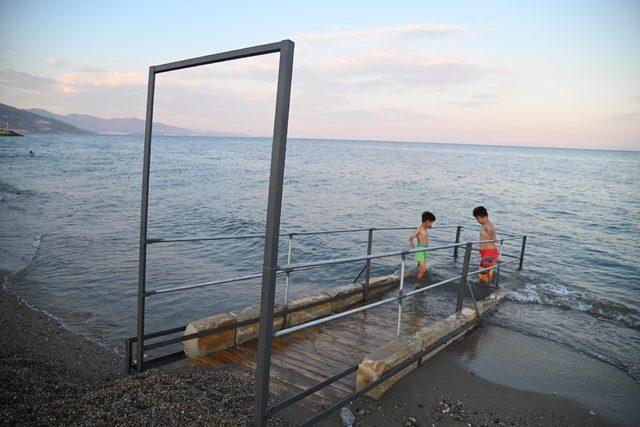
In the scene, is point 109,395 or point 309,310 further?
point 309,310

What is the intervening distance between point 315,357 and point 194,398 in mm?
1504

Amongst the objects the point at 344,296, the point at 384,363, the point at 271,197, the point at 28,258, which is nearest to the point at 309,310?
the point at 344,296

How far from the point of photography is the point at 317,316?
5.40m

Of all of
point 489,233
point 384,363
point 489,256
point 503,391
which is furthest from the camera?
point 489,256

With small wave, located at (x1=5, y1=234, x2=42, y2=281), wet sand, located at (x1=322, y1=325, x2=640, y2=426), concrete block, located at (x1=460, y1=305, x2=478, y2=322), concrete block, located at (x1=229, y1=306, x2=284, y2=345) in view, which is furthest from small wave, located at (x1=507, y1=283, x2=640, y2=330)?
small wave, located at (x1=5, y1=234, x2=42, y2=281)

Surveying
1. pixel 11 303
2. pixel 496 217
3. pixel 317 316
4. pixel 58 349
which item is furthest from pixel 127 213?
pixel 496 217

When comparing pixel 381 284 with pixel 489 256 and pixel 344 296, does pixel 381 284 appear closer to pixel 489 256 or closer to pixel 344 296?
pixel 344 296

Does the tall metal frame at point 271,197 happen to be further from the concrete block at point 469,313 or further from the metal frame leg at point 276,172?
the concrete block at point 469,313

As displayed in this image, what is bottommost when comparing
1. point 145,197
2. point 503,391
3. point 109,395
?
point 503,391

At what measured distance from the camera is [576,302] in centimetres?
916

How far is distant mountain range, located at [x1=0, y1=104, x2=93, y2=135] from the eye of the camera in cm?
14075

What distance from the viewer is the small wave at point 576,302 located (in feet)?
27.5

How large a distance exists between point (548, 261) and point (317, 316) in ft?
37.4

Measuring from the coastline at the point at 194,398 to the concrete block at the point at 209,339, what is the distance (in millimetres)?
222
